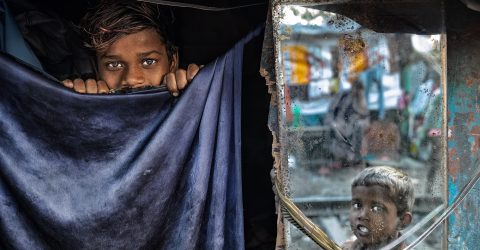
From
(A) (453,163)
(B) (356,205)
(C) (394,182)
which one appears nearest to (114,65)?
(B) (356,205)

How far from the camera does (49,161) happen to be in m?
2.33

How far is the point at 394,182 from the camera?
2.38 meters

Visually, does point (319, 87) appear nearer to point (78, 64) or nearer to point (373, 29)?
point (373, 29)

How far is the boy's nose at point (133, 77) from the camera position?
8.79 feet

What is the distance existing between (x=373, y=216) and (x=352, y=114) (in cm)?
47

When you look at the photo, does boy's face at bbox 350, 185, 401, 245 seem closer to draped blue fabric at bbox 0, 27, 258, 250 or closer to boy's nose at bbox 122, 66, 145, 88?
draped blue fabric at bbox 0, 27, 258, 250

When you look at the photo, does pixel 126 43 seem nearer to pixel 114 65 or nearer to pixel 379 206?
pixel 114 65

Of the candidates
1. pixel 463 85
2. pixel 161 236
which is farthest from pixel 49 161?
pixel 463 85

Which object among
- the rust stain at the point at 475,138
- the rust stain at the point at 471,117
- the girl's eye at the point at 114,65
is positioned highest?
the girl's eye at the point at 114,65

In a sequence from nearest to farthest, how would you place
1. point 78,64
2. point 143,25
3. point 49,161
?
1. point 49,161
2. point 143,25
3. point 78,64

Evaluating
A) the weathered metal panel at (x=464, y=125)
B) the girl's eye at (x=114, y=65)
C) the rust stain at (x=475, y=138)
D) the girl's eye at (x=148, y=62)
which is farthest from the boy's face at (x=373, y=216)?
the girl's eye at (x=114, y=65)

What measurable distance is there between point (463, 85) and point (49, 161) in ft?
6.41

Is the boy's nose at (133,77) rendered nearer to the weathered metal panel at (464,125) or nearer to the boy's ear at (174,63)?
the boy's ear at (174,63)

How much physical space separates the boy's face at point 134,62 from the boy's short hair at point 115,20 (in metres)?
0.03
